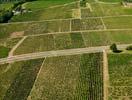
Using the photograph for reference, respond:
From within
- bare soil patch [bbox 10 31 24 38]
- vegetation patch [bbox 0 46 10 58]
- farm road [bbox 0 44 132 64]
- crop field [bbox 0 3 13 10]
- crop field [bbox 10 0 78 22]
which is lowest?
crop field [bbox 0 3 13 10]

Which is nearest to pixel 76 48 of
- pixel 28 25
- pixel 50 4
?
pixel 28 25

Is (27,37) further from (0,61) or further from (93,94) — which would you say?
(93,94)

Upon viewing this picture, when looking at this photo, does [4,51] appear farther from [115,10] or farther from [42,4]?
[42,4]

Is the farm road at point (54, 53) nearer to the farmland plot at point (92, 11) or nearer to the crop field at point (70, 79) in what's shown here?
the crop field at point (70, 79)

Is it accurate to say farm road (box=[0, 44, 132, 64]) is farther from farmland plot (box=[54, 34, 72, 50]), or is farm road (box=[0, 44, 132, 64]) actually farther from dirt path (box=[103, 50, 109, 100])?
dirt path (box=[103, 50, 109, 100])

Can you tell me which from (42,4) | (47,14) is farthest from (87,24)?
(42,4)

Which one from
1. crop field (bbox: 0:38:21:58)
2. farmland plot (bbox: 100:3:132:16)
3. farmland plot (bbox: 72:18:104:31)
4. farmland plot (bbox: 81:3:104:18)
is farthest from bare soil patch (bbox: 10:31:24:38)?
farmland plot (bbox: 100:3:132:16)
